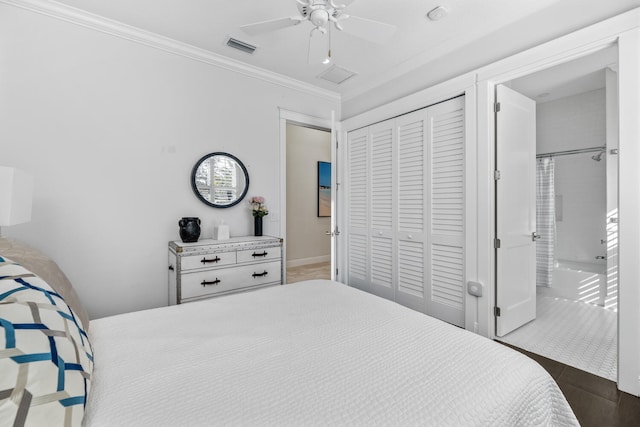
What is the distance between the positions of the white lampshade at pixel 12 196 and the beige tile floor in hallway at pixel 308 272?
3332 millimetres

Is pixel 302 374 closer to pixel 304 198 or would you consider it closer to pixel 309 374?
pixel 309 374

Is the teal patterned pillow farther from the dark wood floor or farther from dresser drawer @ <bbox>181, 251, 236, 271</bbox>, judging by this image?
the dark wood floor

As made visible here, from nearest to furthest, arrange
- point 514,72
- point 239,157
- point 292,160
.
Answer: point 514,72, point 239,157, point 292,160

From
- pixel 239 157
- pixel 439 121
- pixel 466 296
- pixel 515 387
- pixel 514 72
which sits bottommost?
pixel 466 296

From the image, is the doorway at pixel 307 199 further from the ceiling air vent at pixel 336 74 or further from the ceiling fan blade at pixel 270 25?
the ceiling fan blade at pixel 270 25

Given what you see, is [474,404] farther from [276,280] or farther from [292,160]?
[292,160]

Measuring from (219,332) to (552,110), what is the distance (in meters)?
5.17

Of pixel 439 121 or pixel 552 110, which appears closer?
pixel 439 121

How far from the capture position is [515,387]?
3.07 feet

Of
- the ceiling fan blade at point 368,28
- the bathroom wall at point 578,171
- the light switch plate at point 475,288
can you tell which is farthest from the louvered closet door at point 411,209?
the bathroom wall at point 578,171

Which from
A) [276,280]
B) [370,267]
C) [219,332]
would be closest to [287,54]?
[276,280]

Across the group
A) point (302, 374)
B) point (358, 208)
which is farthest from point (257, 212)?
point (302, 374)

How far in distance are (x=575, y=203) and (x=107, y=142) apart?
5.67m

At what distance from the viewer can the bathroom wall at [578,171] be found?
3.90 meters
